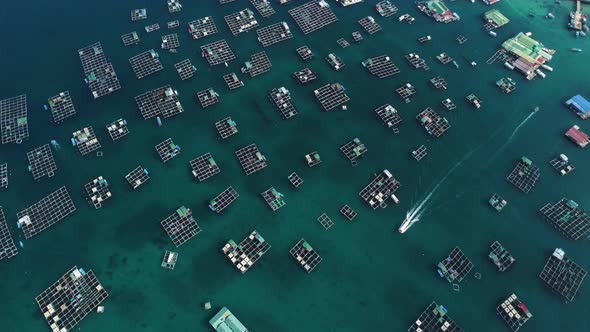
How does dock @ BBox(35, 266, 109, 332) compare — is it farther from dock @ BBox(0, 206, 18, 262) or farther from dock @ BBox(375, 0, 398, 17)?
dock @ BBox(375, 0, 398, 17)

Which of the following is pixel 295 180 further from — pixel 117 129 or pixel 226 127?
pixel 117 129

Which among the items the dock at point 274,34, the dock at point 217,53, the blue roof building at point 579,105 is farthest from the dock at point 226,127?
the blue roof building at point 579,105

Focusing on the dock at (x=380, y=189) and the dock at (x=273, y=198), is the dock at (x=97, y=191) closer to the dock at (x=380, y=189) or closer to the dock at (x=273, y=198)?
the dock at (x=273, y=198)

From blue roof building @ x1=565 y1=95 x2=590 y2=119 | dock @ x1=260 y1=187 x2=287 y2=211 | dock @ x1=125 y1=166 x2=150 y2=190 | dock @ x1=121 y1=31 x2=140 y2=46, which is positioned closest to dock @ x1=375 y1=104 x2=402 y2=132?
dock @ x1=260 y1=187 x2=287 y2=211

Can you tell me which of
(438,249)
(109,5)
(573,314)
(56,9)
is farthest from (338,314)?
(56,9)

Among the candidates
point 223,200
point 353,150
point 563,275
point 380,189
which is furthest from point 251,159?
point 563,275

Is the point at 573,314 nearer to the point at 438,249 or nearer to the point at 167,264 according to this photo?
the point at 438,249
